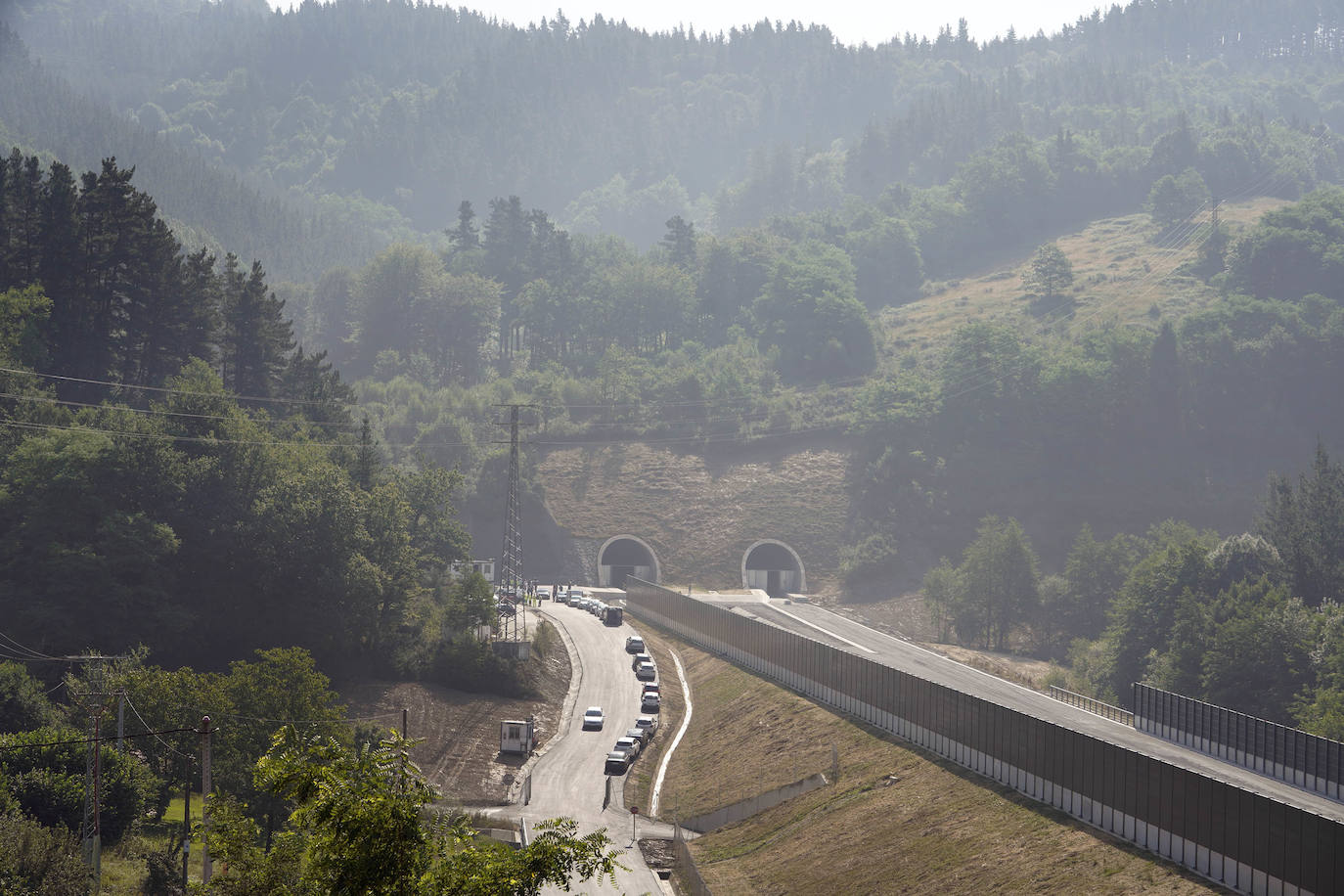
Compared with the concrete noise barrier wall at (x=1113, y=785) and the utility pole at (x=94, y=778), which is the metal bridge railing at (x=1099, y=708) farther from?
the utility pole at (x=94, y=778)

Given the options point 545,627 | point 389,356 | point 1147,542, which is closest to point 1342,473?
point 1147,542

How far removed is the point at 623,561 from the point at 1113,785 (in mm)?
101159

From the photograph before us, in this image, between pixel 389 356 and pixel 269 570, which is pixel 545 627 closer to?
pixel 269 570

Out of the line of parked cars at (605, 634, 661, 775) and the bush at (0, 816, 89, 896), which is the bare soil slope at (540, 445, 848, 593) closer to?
the line of parked cars at (605, 634, 661, 775)

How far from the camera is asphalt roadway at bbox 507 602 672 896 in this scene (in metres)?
53.3

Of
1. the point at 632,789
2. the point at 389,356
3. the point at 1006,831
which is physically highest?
the point at 389,356

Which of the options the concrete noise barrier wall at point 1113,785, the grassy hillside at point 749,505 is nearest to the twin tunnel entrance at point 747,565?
the grassy hillside at point 749,505

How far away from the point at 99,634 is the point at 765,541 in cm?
7736

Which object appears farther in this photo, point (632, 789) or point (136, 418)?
point (136, 418)

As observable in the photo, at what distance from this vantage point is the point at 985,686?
71.1 metres

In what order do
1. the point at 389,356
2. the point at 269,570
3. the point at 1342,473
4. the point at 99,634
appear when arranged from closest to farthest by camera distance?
the point at 99,634 < the point at 269,570 < the point at 1342,473 < the point at 389,356

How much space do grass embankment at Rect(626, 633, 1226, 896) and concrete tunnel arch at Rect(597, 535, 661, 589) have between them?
6582cm

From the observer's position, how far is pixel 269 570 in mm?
82188

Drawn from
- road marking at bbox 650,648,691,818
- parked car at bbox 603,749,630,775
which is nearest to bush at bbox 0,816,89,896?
road marking at bbox 650,648,691,818
